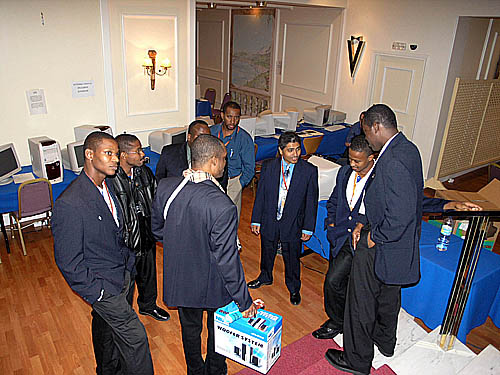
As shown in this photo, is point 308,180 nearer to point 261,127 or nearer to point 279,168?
point 279,168

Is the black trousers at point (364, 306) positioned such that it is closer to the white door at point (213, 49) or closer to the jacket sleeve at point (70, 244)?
the jacket sleeve at point (70, 244)

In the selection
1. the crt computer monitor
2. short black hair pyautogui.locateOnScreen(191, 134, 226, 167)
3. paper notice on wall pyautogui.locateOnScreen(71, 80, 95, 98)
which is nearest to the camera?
short black hair pyautogui.locateOnScreen(191, 134, 226, 167)

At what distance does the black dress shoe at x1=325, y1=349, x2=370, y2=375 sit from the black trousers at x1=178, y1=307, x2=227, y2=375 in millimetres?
767

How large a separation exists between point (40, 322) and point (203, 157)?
2423 mm

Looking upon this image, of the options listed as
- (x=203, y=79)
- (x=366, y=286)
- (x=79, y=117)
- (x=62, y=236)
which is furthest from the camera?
(x=203, y=79)

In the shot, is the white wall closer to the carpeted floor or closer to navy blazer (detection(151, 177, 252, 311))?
the carpeted floor

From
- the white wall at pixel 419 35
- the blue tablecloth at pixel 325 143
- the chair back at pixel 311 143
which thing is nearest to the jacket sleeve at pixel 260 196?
the blue tablecloth at pixel 325 143

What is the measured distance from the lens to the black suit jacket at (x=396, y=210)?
7.25ft

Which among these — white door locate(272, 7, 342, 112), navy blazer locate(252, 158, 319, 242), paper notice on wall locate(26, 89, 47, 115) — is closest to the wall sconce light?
paper notice on wall locate(26, 89, 47, 115)

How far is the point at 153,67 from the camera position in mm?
6020

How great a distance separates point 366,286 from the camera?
8.45 feet

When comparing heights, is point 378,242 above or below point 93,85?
below

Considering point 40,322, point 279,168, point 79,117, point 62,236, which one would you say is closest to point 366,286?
point 279,168

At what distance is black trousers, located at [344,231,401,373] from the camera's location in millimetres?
2553
